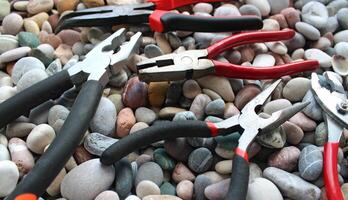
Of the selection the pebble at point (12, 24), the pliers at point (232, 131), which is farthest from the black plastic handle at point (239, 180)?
the pebble at point (12, 24)

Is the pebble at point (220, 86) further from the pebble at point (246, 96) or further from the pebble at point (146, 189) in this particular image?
the pebble at point (146, 189)

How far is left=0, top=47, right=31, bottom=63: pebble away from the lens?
26.5 inches

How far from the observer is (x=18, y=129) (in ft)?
1.94

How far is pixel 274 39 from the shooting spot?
2.31ft

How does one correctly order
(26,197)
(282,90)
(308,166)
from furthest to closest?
(282,90)
(308,166)
(26,197)

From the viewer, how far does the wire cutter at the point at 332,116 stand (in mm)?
524

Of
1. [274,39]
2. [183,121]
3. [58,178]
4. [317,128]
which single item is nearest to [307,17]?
[274,39]

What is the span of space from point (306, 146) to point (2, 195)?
0.41 meters

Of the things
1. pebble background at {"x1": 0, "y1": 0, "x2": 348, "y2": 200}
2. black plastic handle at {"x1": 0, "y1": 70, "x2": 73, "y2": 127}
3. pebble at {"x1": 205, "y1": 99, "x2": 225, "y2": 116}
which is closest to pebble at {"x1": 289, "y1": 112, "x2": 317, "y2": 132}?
pebble background at {"x1": 0, "y1": 0, "x2": 348, "y2": 200}

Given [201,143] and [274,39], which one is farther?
[274,39]

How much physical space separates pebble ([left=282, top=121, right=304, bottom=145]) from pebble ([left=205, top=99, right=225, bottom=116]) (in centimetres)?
9

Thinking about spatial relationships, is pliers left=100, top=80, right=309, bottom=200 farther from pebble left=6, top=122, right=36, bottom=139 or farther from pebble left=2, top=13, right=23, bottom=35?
pebble left=2, top=13, right=23, bottom=35

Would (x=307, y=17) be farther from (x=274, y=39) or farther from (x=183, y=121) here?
(x=183, y=121)

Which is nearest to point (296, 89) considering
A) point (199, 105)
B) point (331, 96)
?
point (331, 96)
